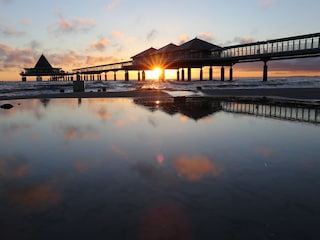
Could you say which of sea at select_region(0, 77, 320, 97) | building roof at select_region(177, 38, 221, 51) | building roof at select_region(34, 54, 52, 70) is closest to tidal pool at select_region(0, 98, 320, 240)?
sea at select_region(0, 77, 320, 97)

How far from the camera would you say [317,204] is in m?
3.31

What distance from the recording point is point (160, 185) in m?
4.02

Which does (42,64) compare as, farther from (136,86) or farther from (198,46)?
(198,46)

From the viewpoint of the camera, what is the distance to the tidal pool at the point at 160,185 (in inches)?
112

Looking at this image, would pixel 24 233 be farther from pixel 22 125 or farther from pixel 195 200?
pixel 22 125

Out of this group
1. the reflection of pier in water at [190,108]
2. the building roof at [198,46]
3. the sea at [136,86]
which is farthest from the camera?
the building roof at [198,46]

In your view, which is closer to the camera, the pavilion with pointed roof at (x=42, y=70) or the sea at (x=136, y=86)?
the sea at (x=136, y=86)

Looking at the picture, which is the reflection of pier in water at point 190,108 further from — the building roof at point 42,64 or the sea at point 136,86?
the building roof at point 42,64

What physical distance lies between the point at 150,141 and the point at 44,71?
122m

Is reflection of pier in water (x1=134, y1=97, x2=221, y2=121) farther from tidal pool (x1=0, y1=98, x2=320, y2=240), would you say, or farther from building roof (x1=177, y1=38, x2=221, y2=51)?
building roof (x1=177, y1=38, x2=221, y2=51)

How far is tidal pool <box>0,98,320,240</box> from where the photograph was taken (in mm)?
2857

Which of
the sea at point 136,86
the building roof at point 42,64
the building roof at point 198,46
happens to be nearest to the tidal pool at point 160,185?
the sea at point 136,86

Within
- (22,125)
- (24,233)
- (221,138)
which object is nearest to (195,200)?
(24,233)

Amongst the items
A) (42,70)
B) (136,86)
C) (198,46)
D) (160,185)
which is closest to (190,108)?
(160,185)
